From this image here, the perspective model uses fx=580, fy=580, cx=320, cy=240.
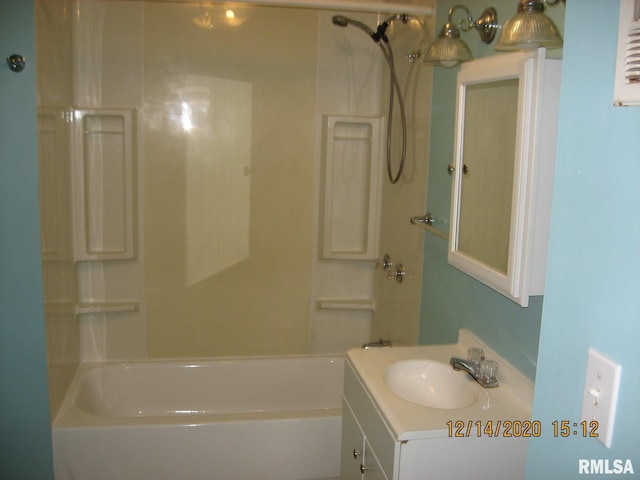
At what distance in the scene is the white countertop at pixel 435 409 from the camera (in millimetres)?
1510

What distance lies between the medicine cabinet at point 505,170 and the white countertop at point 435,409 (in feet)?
0.99

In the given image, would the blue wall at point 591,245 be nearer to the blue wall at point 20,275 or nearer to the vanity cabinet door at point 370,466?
the vanity cabinet door at point 370,466

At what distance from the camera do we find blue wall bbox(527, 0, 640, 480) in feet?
2.44

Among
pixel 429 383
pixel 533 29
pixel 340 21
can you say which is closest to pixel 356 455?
pixel 429 383

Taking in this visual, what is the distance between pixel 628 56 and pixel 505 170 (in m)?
1.00

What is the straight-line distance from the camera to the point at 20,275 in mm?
2281

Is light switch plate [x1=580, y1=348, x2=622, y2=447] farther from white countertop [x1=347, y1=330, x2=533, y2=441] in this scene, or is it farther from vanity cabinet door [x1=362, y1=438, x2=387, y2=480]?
vanity cabinet door [x1=362, y1=438, x2=387, y2=480]

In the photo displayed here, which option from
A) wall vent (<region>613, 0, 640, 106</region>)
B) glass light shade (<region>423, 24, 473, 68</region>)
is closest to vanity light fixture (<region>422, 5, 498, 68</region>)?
glass light shade (<region>423, 24, 473, 68</region>)

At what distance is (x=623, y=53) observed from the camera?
721 mm

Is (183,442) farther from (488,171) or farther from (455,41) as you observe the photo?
(455,41)

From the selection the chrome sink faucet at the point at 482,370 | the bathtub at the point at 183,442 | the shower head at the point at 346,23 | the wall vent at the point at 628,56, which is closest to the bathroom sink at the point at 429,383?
the chrome sink faucet at the point at 482,370

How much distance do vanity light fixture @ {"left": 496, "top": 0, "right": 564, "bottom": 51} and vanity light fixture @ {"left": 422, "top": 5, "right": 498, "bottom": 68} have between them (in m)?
0.39

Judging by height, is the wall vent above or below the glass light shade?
below

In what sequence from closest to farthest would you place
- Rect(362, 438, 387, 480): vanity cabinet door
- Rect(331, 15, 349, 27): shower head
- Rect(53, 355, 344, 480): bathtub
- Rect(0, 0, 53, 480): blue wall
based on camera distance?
Rect(362, 438, 387, 480): vanity cabinet door < Rect(0, 0, 53, 480): blue wall < Rect(53, 355, 344, 480): bathtub < Rect(331, 15, 349, 27): shower head
